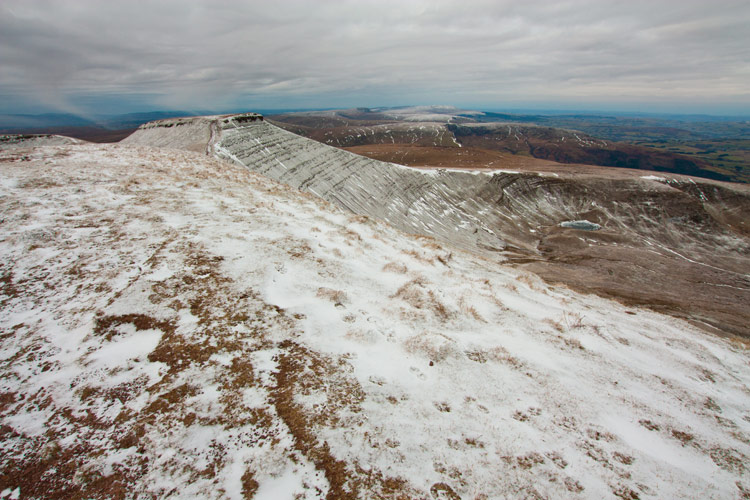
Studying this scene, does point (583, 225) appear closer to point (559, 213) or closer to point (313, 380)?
point (559, 213)

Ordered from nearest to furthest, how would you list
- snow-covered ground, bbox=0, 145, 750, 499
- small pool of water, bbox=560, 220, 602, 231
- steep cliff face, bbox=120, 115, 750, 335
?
snow-covered ground, bbox=0, 145, 750, 499 → steep cliff face, bbox=120, 115, 750, 335 → small pool of water, bbox=560, 220, 602, 231

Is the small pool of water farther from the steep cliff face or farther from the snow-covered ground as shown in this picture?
the snow-covered ground

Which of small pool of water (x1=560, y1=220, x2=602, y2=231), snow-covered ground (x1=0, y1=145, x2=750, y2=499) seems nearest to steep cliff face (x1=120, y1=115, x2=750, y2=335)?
small pool of water (x1=560, y1=220, x2=602, y2=231)


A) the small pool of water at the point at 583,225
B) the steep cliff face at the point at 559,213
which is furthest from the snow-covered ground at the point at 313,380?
the small pool of water at the point at 583,225

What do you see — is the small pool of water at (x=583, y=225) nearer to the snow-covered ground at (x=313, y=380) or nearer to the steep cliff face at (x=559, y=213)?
the steep cliff face at (x=559, y=213)

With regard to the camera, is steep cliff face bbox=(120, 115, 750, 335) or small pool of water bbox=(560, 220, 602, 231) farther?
small pool of water bbox=(560, 220, 602, 231)

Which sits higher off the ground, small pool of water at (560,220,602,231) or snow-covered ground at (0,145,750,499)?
snow-covered ground at (0,145,750,499)
